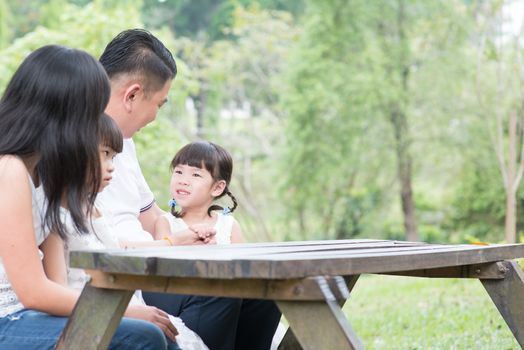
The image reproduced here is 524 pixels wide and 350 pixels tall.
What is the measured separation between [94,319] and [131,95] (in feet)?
4.30

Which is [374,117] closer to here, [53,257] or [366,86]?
[366,86]

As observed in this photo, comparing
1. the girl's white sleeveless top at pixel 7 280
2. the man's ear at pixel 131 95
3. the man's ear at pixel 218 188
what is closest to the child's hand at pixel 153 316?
the girl's white sleeveless top at pixel 7 280

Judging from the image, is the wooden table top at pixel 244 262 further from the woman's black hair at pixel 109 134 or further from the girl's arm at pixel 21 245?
the woman's black hair at pixel 109 134

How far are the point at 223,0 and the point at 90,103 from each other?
22509mm

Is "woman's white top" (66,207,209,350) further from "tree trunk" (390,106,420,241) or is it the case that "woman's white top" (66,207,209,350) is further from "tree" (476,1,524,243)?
"tree trunk" (390,106,420,241)

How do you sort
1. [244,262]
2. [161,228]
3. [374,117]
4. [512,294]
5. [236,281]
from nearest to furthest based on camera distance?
[244,262]
[236,281]
[512,294]
[161,228]
[374,117]

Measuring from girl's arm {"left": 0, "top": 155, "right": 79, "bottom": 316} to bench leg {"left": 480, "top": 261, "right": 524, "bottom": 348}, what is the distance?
1606 millimetres

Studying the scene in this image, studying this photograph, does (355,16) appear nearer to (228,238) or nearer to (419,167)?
(419,167)

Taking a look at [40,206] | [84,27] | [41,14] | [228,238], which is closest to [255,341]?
[228,238]

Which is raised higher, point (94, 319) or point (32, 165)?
point (32, 165)

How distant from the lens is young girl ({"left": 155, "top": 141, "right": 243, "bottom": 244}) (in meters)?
3.77

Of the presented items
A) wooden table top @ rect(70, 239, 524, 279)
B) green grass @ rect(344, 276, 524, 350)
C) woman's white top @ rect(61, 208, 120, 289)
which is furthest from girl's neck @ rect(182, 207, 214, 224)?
green grass @ rect(344, 276, 524, 350)

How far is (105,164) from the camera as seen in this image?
2.65m

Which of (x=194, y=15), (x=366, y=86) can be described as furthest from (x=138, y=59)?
(x=194, y=15)
